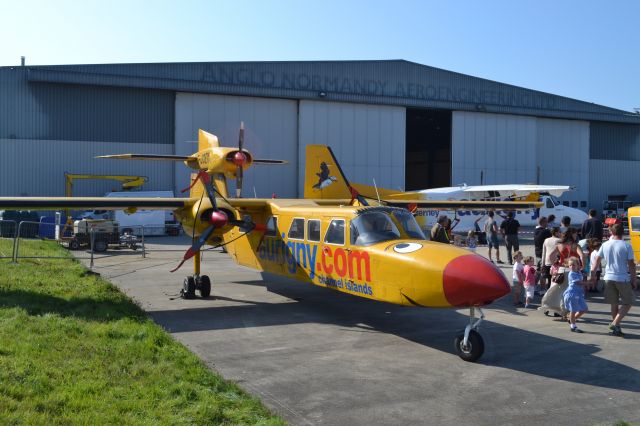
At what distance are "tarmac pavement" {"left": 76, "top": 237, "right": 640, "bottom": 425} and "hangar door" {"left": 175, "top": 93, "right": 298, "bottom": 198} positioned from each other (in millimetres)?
26510

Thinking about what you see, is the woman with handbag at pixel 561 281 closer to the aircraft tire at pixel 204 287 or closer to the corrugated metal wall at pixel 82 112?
the aircraft tire at pixel 204 287

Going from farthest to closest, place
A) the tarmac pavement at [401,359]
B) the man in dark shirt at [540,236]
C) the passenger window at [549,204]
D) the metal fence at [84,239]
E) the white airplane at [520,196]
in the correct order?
the passenger window at [549,204] < the white airplane at [520,196] < the metal fence at [84,239] < the man in dark shirt at [540,236] < the tarmac pavement at [401,359]

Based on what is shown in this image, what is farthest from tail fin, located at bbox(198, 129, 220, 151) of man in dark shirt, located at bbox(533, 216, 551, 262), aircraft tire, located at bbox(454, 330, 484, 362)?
aircraft tire, located at bbox(454, 330, 484, 362)

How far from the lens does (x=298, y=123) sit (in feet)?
138

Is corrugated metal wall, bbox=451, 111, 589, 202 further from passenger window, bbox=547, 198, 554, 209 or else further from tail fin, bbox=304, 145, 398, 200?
tail fin, bbox=304, 145, 398, 200

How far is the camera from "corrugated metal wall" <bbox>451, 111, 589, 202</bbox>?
46.4 meters

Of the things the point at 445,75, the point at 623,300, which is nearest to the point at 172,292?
the point at 623,300

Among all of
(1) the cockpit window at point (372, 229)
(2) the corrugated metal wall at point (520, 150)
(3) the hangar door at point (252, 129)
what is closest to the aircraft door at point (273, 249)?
(1) the cockpit window at point (372, 229)

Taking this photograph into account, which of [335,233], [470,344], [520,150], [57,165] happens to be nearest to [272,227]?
[335,233]

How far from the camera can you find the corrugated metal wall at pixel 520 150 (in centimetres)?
4644

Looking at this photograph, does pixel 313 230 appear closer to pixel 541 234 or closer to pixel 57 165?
pixel 541 234

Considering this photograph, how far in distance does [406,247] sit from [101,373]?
4865 mm

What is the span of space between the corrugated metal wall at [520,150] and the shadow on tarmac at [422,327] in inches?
1367

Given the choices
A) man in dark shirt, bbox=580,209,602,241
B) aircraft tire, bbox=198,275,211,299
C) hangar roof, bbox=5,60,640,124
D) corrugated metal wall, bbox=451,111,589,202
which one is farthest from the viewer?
corrugated metal wall, bbox=451,111,589,202
